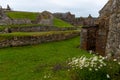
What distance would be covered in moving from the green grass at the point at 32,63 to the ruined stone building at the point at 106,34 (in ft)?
7.33

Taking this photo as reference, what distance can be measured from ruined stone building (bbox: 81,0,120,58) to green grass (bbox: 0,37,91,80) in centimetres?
223

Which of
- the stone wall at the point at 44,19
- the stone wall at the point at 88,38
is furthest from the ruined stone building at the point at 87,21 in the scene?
the stone wall at the point at 44,19

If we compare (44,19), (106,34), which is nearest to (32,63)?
(106,34)

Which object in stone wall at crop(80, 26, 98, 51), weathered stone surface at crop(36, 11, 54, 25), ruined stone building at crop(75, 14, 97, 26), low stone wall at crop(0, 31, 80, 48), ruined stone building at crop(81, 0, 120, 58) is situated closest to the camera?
ruined stone building at crop(81, 0, 120, 58)

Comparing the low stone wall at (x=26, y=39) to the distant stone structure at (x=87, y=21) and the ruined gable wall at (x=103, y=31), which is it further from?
the ruined gable wall at (x=103, y=31)

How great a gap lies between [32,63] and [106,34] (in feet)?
19.6

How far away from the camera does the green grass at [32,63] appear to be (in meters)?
17.1

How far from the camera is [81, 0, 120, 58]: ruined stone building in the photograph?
1407 cm

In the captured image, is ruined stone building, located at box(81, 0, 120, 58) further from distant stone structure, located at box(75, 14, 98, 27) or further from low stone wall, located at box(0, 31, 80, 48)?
low stone wall, located at box(0, 31, 80, 48)

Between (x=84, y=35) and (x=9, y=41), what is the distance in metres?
6.81

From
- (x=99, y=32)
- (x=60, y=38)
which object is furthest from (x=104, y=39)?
(x=60, y=38)

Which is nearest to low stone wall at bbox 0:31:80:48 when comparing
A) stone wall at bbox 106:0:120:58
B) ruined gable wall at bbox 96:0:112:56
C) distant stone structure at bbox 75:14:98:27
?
distant stone structure at bbox 75:14:98:27

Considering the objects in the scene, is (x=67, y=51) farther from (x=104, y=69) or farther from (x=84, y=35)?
(x=104, y=69)

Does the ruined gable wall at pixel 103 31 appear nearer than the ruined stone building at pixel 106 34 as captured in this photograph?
No
